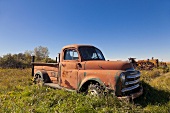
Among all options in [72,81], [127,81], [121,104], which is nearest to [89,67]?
[72,81]

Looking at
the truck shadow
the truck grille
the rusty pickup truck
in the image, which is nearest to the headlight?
the rusty pickup truck

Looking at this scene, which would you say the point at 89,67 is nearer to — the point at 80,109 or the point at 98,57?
the point at 98,57

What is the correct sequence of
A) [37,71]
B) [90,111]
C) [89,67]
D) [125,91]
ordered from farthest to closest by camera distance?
[37,71] < [89,67] < [125,91] < [90,111]

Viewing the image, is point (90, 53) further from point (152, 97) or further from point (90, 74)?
point (152, 97)

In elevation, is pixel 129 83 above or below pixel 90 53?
below

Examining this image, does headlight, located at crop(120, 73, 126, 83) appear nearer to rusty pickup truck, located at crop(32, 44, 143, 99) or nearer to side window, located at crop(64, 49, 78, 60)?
rusty pickup truck, located at crop(32, 44, 143, 99)

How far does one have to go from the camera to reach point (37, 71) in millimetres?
7977

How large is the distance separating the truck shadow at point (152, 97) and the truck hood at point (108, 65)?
138 cm

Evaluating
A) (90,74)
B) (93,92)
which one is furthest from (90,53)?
(93,92)

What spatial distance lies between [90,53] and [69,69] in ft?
3.63

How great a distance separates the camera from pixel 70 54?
6395mm

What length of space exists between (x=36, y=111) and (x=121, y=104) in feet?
7.69

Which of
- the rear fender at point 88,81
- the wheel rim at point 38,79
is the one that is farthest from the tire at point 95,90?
the wheel rim at point 38,79

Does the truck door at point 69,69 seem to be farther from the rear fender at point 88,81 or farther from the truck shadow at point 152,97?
the truck shadow at point 152,97
